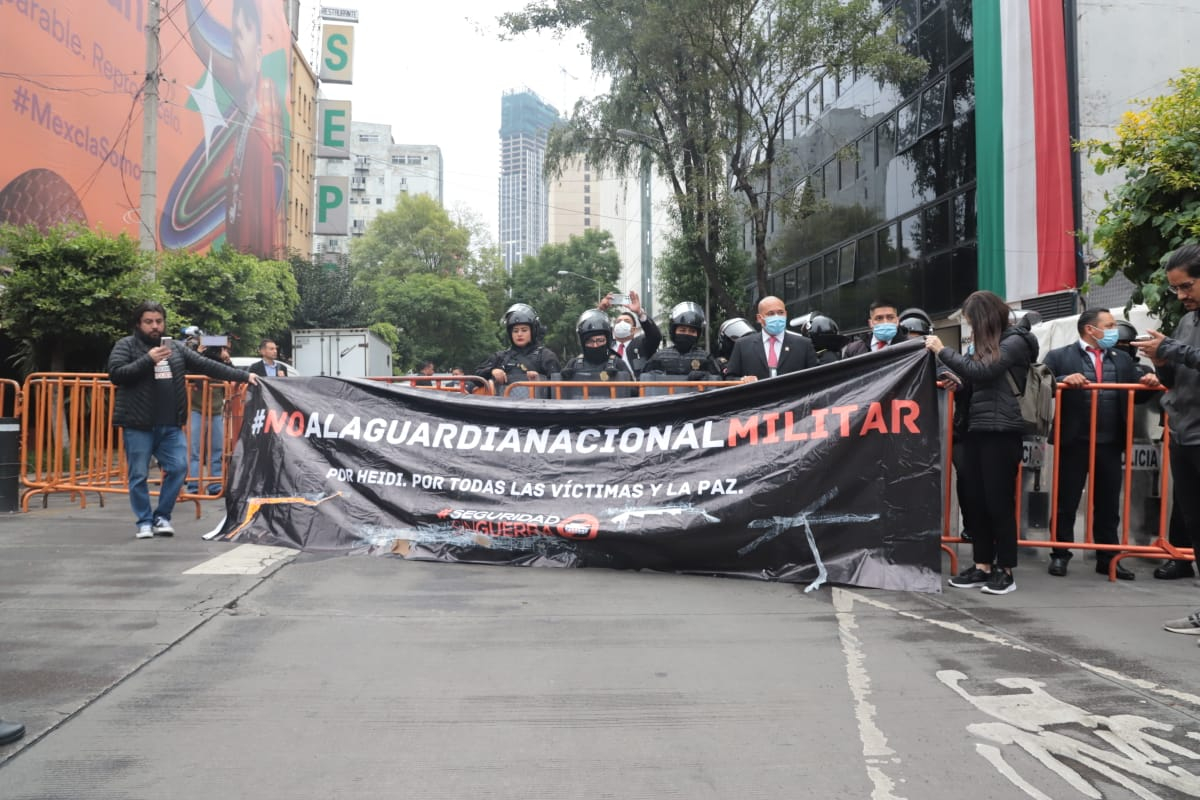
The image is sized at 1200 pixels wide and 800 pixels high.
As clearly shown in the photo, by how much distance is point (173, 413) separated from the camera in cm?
743

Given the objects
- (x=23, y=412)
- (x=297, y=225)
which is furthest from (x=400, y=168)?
(x=23, y=412)

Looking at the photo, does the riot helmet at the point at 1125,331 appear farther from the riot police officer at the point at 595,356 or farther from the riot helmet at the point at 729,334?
the riot police officer at the point at 595,356

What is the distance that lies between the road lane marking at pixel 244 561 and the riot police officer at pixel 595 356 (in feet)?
10.3

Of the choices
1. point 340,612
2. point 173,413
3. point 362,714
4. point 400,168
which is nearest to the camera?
point 362,714

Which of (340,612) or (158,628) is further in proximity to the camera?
(340,612)

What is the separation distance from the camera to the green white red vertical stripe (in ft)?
59.6

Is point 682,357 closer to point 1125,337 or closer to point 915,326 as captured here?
point 915,326

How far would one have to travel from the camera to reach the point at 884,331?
7184 mm

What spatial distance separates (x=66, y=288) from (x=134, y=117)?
1330 centimetres

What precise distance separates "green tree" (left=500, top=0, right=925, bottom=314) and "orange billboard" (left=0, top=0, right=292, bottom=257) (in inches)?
378

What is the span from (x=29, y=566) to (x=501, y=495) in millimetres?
3031

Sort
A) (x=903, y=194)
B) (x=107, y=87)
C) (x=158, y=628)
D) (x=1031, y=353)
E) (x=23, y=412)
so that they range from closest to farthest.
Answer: (x=158, y=628) → (x=1031, y=353) → (x=23, y=412) → (x=107, y=87) → (x=903, y=194)

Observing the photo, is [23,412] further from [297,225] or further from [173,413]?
[297,225]

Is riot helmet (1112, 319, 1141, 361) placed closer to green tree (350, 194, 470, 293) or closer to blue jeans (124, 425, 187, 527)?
blue jeans (124, 425, 187, 527)
